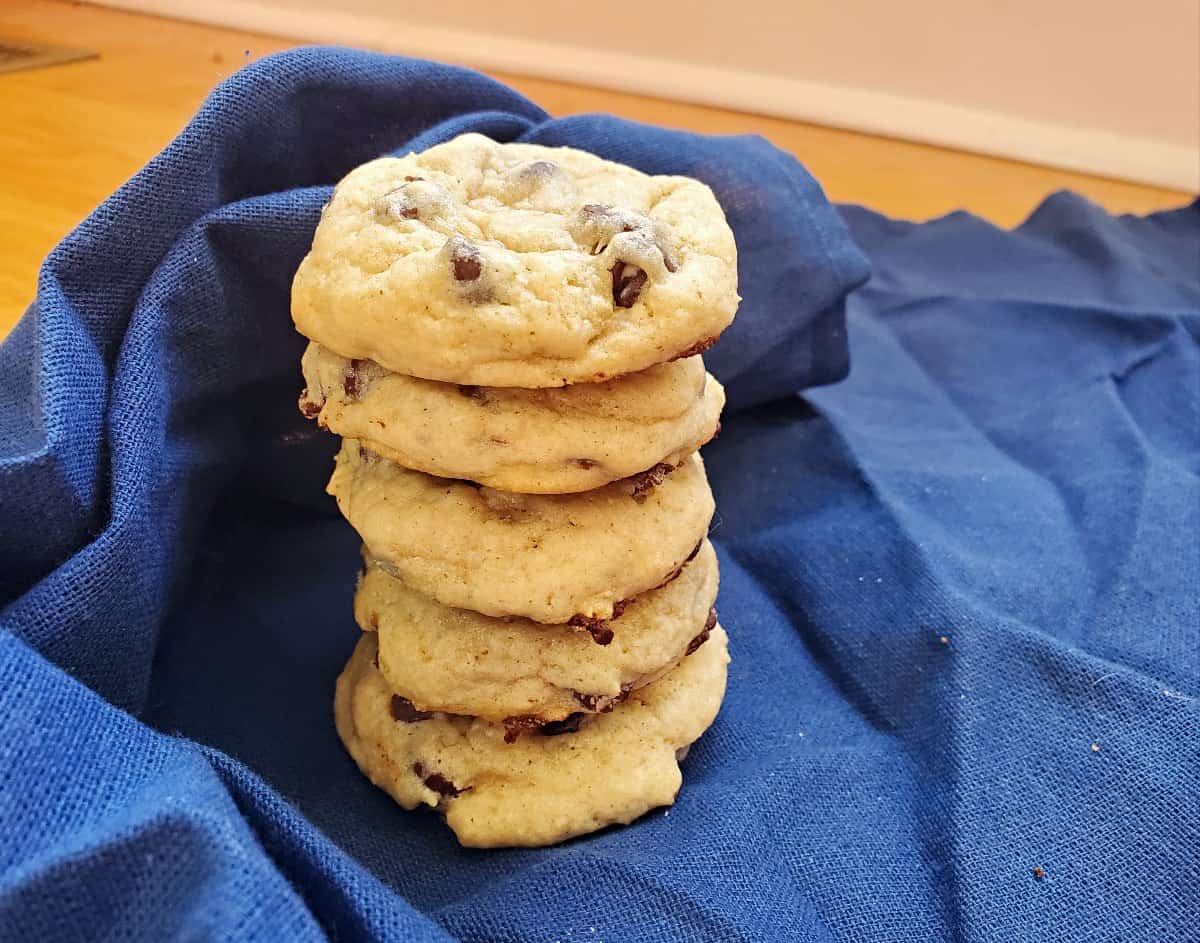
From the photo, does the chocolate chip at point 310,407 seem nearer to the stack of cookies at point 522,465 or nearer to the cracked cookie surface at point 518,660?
the stack of cookies at point 522,465

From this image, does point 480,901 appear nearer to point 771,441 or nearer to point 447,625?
point 447,625

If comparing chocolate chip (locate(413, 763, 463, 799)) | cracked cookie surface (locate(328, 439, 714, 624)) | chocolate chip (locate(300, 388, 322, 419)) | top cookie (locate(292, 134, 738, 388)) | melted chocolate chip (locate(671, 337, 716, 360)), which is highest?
top cookie (locate(292, 134, 738, 388))

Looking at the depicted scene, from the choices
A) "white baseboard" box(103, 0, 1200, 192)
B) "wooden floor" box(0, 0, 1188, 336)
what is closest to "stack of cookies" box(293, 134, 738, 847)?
"wooden floor" box(0, 0, 1188, 336)

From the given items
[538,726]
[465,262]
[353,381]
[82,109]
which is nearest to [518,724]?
[538,726]

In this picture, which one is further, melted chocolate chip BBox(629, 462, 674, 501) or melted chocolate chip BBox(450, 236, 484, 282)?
melted chocolate chip BBox(629, 462, 674, 501)

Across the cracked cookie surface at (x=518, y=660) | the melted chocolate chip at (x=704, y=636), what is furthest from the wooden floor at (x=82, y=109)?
the melted chocolate chip at (x=704, y=636)

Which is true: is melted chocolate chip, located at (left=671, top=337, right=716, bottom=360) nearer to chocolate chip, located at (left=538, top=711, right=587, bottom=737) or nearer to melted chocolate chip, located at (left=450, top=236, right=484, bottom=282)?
melted chocolate chip, located at (left=450, top=236, right=484, bottom=282)

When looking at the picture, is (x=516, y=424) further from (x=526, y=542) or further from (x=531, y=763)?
(x=531, y=763)
